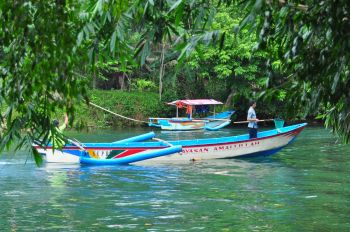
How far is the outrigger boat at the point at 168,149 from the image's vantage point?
1759 cm

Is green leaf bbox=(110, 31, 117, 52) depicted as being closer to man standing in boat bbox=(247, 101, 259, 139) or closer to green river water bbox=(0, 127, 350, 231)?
green river water bbox=(0, 127, 350, 231)

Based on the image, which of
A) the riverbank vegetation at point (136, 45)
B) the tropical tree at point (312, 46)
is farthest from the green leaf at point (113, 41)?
the tropical tree at point (312, 46)

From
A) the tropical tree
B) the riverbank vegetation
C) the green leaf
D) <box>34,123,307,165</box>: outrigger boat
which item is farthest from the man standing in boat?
the green leaf

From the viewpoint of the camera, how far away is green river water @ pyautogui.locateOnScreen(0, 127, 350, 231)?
405 inches

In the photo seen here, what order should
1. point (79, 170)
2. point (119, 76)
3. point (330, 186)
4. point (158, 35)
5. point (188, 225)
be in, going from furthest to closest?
point (119, 76) < point (79, 170) < point (330, 186) < point (188, 225) < point (158, 35)

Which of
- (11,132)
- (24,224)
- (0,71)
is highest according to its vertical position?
(0,71)

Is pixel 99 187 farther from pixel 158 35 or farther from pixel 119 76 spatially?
pixel 119 76

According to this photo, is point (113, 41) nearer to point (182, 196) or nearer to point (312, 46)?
point (312, 46)

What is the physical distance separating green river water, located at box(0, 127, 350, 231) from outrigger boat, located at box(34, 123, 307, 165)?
29 cm

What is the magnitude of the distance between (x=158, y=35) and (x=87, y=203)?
24.0 feet

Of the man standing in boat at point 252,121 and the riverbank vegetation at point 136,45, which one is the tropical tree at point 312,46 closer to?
the riverbank vegetation at point 136,45

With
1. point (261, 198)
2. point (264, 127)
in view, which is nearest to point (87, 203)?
point (261, 198)

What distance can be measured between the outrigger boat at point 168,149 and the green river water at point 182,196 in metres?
0.29

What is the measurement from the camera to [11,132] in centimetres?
491
